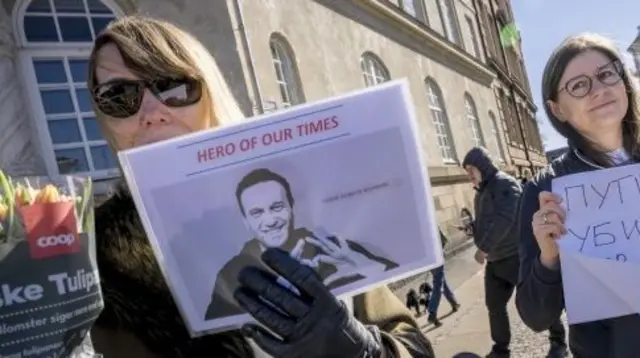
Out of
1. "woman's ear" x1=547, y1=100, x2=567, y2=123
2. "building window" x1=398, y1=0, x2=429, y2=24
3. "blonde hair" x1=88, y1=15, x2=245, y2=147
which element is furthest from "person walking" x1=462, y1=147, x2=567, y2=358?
"building window" x1=398, y1=0, x2=429, y2=24

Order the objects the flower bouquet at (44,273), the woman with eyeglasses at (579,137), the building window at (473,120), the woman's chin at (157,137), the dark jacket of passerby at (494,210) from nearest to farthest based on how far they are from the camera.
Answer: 1. the flower bouquet at (44,273)
2. the woman's chin at (157,137)
3. the woman with eyeglasses at (579,137)
4. the dark jacket of passerby at (494,210)
5. the building window at (473,120)

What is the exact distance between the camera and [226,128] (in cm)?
116

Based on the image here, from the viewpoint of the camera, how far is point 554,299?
209 cm

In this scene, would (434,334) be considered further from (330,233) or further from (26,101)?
(330,233)

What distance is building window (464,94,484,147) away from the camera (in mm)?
22609

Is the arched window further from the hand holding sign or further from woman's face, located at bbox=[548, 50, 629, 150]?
the hand holding sign

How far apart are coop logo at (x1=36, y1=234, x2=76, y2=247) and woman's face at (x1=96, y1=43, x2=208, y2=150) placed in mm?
507

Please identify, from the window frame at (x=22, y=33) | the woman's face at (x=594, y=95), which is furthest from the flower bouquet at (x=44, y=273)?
the window frame at (x=22, y=33)

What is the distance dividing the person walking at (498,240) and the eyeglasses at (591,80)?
3.01m

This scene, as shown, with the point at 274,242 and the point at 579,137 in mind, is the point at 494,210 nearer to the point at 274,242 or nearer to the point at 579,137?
the point at 579,137

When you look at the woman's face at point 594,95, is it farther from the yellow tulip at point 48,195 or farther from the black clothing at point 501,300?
the black clothing at point 501,300

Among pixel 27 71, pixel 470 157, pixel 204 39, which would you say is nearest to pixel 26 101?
pixel 27 71

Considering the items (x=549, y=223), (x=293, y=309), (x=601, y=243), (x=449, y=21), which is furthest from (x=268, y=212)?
(x=449, y=21)

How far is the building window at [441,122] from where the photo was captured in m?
18.6
